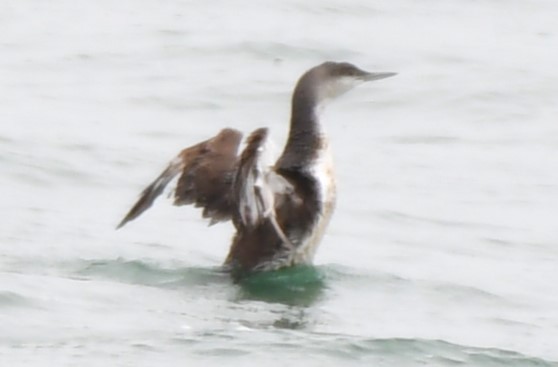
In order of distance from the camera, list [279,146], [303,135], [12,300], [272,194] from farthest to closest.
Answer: [279,146] → [303,135] → [272,194] → [12,300]

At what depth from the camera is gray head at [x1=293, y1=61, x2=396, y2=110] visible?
10586 mm

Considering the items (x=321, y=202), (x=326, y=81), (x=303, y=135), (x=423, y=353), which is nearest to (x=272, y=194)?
(x=321, y=202)

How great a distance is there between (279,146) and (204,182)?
3653mm

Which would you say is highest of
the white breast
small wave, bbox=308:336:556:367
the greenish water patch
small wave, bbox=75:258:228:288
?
the white breast

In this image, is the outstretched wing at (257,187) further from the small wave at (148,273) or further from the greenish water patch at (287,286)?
the small wave at (148,273)

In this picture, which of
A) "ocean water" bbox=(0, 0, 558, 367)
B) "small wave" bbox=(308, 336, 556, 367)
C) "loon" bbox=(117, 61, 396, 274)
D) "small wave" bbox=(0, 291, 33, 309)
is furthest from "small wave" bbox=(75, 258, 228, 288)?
"small wave" bbox=(308, 336, 556, 367)

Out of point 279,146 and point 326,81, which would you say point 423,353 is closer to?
point 326,81

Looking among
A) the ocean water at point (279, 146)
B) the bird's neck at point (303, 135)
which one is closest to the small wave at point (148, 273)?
the ocean water at point (279, 146)

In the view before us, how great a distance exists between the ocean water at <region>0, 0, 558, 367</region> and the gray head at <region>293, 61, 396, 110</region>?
35.8 inches

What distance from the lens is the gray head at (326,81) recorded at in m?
10.6

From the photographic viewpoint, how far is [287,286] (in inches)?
393

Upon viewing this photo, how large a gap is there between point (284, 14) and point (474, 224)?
6144 millimetres

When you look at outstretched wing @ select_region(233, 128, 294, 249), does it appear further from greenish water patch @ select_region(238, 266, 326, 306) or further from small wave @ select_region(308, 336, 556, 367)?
small wave @ select_region(308, 336, 556, 367)

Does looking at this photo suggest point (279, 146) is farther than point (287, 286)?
Yes
